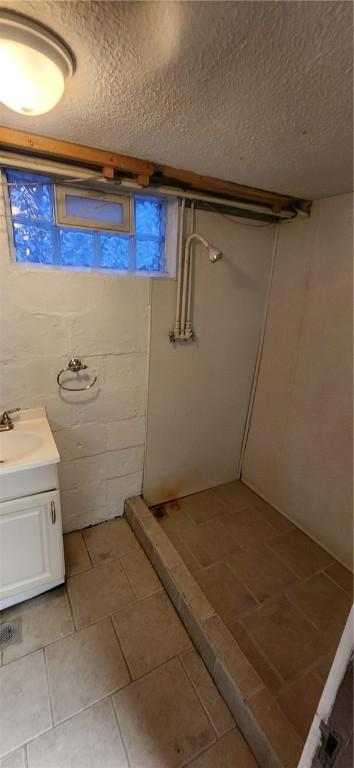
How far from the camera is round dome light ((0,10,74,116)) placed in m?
0.67

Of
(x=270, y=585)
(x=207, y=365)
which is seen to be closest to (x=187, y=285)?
(x=207, y=365)

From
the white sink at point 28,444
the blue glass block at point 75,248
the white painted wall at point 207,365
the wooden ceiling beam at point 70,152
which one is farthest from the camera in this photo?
the white painted wall at point 207,365

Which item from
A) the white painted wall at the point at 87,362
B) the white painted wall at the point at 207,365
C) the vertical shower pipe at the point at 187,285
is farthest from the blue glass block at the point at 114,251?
the vertical shower pipe at the point at 187,285

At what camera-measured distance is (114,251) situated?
1672 mm

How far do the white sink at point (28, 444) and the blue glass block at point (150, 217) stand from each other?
1.12 meters

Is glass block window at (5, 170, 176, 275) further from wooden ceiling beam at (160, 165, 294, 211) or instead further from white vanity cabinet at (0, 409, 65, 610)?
white vanity cabinet at (0, 409, 65, 610)

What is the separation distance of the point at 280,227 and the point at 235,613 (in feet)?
7.30

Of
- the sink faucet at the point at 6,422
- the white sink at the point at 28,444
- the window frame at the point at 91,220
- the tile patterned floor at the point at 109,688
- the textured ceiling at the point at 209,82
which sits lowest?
the tile patterned floor at the point at 109,688

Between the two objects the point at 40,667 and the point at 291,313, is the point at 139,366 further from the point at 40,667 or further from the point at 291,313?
the point at 40,667

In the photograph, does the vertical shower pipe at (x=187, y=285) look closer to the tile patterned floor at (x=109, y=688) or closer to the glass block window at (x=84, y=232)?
the glass block window at (x=84, y=232)

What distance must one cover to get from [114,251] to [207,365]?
35.1 inches

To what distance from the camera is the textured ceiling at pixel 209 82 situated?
0.64 metres

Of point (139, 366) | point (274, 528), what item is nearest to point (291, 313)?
point (139, 366)

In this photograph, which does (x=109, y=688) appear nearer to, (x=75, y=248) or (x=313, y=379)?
(x=313, y=379)
